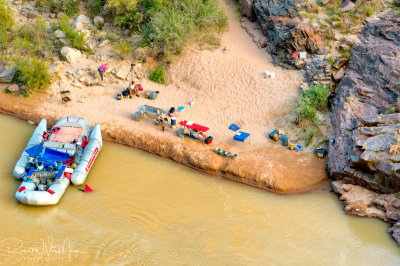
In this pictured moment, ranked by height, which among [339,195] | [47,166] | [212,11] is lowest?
[339,195]

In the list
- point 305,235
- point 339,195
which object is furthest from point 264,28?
point 305,235

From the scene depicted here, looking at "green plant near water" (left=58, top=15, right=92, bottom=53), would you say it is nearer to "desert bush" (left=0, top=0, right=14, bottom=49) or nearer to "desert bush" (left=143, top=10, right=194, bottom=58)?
"desert bush" (left=0, top=0, right=14, bottom=49)

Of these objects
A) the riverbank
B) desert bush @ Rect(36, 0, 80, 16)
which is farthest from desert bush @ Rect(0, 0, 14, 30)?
the riverbank

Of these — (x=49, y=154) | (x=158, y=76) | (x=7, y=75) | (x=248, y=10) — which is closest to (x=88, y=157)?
(x=49, y=154)

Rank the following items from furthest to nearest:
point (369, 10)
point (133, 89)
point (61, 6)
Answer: point (61, 6) → point (369, 10) → point (133, 89)

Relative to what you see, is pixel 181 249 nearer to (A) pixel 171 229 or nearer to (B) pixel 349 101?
(A) pixel 171 229

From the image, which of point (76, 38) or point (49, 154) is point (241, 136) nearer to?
point (49, 154)
